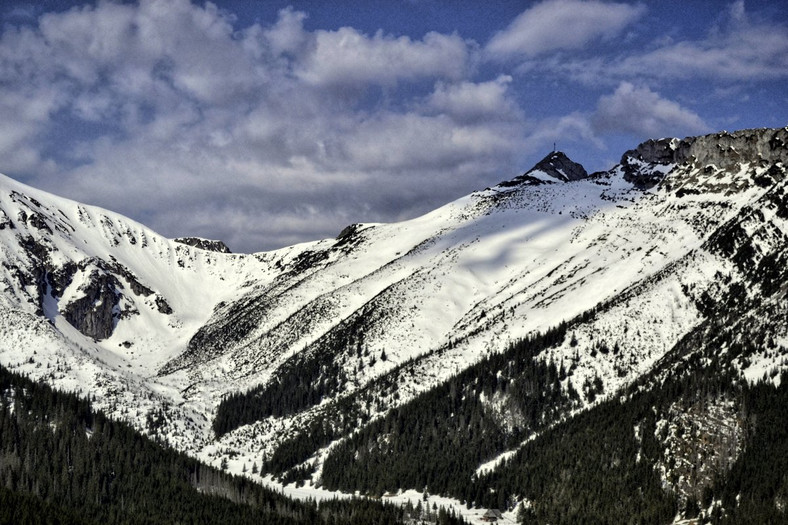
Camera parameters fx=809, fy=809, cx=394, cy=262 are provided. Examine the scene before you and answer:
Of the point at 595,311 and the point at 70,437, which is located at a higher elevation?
the point at 595,311

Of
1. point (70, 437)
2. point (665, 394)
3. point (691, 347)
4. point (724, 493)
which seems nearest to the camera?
point (724, 493)

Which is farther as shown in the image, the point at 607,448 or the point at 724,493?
the point at 607,448

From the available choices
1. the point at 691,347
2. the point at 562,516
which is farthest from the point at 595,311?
the point at 562,516

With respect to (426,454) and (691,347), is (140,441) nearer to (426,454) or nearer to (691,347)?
(426,454)

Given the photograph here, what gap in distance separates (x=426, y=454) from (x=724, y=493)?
6947cm

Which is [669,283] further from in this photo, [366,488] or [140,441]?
[140,441]

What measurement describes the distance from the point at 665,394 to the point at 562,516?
97.7 ft

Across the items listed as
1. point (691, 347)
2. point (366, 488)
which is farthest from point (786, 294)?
point (366, 488)

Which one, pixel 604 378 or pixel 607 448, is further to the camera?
pixel 604 378

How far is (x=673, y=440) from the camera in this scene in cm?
13850

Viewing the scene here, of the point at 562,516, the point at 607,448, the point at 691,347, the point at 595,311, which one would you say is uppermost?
the point at 595,311

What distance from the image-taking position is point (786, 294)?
15138 cm

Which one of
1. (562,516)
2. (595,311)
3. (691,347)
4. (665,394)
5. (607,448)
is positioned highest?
(595,311)

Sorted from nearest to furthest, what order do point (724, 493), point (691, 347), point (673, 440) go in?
point (724, 493) → point (673, 440) → point (691, 347)
